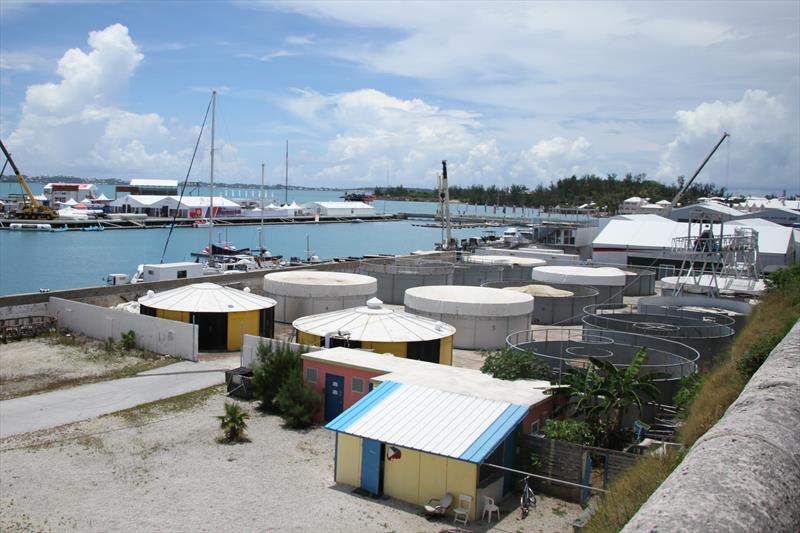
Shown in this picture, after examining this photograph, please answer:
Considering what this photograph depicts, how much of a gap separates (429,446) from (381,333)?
1176 cm

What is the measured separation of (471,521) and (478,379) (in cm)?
545

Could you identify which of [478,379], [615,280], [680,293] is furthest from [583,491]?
[615,280]

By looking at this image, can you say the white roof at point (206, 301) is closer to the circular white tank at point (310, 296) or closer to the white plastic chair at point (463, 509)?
the circular white tank at point (310, 296)

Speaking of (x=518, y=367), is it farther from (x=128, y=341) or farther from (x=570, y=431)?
(x=128, y=341)

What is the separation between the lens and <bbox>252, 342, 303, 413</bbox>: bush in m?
23.3

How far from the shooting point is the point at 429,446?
15852mm

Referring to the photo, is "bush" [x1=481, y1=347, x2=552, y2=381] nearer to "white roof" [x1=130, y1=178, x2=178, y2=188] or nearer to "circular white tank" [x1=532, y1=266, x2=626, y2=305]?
"circular white tank" [x1=532, y1=266, x2=626, y2=305]

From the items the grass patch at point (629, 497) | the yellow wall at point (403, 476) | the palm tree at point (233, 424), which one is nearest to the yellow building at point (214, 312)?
the palm tree at point (233, 424)

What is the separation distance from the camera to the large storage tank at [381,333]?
26984 mm

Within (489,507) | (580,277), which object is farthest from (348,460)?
(580,277)

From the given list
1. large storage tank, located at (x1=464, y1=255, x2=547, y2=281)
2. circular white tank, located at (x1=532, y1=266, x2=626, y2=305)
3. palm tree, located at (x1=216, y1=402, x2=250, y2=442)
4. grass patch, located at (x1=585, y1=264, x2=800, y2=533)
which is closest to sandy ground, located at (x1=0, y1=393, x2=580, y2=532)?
palm tree, located at (x1=216, y1=402, x2=250, y2=442)

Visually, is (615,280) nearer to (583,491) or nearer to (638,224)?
(638,224)

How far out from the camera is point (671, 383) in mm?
21172

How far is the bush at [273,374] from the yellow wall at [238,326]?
364 inches
